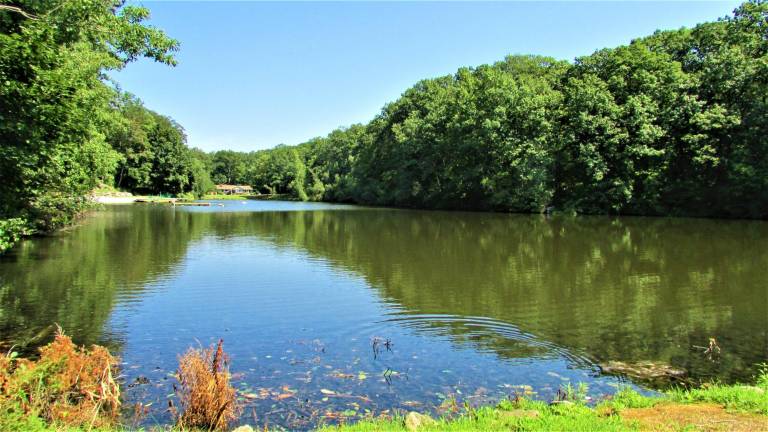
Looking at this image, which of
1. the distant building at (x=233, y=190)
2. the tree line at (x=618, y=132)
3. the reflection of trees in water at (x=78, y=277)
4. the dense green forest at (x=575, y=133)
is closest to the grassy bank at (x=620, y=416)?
the reflection of trees in water at (x=78, y=277)

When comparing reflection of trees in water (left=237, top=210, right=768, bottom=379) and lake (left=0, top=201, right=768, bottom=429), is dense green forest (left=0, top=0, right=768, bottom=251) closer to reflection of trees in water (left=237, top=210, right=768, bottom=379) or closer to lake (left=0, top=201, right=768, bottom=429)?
lake (left=0, top=201, right=768, bottom=429)

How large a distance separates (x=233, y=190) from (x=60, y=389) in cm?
15819

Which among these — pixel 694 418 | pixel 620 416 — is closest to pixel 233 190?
pixel 620 416

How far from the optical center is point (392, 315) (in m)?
13.1

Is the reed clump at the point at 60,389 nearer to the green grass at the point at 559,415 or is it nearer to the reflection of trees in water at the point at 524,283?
the green grass at the point at 559,415

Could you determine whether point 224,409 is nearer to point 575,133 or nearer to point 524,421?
point 524,421

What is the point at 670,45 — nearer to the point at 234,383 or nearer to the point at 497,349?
the point at 497,349

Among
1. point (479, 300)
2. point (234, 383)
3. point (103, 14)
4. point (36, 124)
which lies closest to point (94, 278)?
point (36, 124)

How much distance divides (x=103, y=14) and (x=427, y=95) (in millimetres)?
73859

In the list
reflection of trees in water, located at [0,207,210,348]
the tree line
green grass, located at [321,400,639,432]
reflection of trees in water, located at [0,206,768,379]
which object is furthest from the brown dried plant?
the tree line

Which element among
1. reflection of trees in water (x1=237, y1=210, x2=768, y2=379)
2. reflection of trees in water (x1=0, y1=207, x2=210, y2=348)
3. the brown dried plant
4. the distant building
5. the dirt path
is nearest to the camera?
the dirt path

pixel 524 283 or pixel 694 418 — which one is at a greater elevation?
pixel 694 418

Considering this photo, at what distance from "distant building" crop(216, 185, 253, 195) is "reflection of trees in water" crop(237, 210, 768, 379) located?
126545 mm

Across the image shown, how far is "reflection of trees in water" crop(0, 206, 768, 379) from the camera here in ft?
36.6
